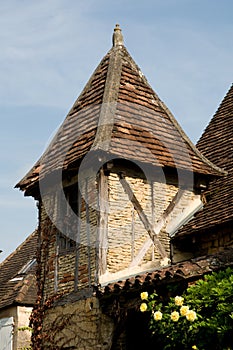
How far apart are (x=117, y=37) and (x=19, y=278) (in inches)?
283

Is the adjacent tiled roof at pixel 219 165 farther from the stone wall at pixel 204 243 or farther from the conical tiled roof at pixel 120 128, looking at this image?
the conical tiled roof at pixel 120 128

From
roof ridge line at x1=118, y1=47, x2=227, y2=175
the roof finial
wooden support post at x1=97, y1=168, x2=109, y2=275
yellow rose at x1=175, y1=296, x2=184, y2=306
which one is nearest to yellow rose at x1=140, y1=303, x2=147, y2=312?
yellow rose at x1=175, y1=296, x2=184, y2=306

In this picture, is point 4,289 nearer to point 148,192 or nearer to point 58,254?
point 58,254

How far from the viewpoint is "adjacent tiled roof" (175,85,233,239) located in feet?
34.5

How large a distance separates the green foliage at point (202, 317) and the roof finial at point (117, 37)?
6.14m

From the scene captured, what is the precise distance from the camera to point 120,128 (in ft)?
36.8

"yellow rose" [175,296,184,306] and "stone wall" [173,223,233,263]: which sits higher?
"stone wall" [173,223,233,263]

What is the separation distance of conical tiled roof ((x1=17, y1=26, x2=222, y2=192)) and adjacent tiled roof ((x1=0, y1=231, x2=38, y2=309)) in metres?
4.66

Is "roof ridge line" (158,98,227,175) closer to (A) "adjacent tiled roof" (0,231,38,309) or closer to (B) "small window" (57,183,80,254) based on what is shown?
(B) "small window" (57,183,80,254)

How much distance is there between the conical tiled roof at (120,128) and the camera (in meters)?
11.1

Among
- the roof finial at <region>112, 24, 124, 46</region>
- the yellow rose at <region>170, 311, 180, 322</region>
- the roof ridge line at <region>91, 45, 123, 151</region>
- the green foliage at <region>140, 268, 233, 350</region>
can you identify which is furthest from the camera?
the roof finial at <region>112, 24, 124, 46</region>

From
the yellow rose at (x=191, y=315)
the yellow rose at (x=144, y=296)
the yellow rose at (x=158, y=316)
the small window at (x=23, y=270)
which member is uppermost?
the small window at (x=23, y=270)

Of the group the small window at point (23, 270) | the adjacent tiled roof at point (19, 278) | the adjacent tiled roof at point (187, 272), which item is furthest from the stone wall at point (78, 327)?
the small window at point (23, 270)

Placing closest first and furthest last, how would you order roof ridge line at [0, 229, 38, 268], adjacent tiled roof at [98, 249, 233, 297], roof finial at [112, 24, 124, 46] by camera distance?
1. adjacent tiled roof at [98, 249, 233, 297]
2. roof finial at [112, 24, 124, 46]
3. roof ridge line at [0, 229, 38, 268]
